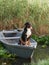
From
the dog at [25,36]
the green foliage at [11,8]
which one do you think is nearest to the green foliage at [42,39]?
the green foliage at [11,8]

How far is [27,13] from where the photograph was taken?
17.0 metres

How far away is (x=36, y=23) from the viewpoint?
55.7 feet

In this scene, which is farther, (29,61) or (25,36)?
(25,36)

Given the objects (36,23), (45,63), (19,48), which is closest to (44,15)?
(36,23)

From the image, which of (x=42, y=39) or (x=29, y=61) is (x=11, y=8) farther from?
(x=29, y=61)

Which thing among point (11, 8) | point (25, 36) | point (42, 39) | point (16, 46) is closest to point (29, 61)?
point (16, 46)

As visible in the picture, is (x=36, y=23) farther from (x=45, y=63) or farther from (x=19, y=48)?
(x=45, y=63)

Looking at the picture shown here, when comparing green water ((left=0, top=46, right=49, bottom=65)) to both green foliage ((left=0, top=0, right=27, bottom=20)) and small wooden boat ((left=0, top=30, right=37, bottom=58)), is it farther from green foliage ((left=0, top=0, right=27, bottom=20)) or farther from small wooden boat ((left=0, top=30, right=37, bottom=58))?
green foliage ((left=0, top=0, right=27, bottom=20))

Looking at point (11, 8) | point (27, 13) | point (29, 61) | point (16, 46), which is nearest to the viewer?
point (29, 61)

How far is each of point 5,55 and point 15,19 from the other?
365 centimetres

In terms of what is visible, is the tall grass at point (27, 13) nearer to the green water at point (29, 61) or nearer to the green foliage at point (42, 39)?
the green foliage at point (42, 39)

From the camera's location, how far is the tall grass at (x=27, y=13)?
1662 cm

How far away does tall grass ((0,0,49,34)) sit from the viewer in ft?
54.5

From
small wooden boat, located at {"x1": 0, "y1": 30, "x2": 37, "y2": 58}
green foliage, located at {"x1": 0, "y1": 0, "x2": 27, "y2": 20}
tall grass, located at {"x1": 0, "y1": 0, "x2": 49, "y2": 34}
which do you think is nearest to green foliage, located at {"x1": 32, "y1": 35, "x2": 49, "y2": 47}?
tall grass, located at {"x1": 0, "y1": 0, "x2": 49, "y2": 34}
